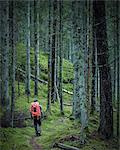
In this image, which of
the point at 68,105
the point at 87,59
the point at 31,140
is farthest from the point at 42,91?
the point at 87,59

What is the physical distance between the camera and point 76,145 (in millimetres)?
13594

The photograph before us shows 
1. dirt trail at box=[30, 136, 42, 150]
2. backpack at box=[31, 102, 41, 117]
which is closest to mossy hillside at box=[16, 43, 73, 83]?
backpack at box=[31, 102, 41, 117]

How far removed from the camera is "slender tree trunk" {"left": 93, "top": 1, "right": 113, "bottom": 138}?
47.7ft

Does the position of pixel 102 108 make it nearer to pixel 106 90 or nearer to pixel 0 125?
pixel 106 90

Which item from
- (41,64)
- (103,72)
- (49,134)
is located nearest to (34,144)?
(49,134)

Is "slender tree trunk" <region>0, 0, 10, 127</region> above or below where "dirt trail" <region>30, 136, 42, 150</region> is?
above

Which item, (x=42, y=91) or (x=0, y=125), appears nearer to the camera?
(x=0, y=125)

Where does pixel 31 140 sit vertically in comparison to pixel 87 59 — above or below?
below

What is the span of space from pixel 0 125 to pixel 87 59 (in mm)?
4937

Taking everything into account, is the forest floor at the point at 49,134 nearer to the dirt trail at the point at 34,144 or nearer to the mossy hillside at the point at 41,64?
the dirt trail at the point at 34,144

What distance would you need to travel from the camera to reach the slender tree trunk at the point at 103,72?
14.5 m

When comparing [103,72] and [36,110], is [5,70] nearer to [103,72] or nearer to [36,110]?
[36,110]

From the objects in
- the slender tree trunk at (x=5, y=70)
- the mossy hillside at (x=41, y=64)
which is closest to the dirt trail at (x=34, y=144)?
the slender tree trunk at (x=5, y=70)

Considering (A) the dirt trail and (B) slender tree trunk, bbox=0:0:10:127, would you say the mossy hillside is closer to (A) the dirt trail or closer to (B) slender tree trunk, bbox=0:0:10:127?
(B) slender tree trunk, bbox=0:0:10:127
